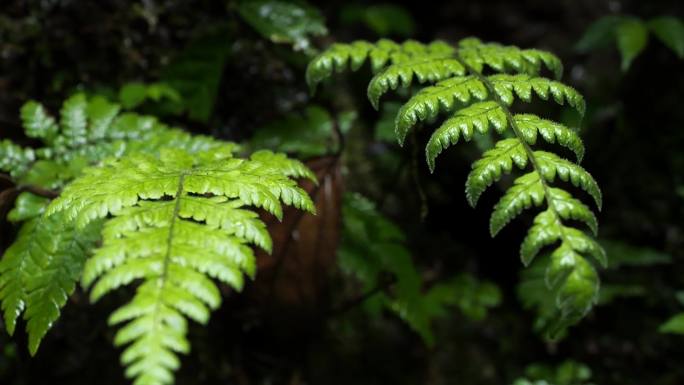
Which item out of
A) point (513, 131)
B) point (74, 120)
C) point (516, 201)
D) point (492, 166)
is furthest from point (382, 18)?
point (516, 201)

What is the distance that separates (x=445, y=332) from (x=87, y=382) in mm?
2098

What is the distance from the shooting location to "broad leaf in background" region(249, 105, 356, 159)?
3.03 meters

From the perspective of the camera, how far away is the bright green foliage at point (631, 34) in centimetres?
343

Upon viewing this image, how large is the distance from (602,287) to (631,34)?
1513 mm

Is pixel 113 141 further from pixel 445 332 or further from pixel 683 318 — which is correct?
pixel 683 318

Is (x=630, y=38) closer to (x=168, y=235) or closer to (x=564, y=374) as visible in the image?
(x=564, y=374)

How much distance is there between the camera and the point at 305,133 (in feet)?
10.4

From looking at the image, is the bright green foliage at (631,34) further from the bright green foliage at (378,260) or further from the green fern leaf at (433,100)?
the green fern leaf at (433,100)

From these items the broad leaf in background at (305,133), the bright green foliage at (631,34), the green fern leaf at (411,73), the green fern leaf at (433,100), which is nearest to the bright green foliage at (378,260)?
the broad leaf in background at (305,133)

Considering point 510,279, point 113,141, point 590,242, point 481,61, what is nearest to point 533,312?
point 510,279

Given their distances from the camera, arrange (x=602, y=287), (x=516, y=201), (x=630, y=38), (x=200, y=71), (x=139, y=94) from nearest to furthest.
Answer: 1. (x=516, y=201)
2. (x=139, y=94)
3. (x=200, y=71)
4. (x=630, y=38)
5. (x=602, y=287)

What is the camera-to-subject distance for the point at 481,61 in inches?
88.9

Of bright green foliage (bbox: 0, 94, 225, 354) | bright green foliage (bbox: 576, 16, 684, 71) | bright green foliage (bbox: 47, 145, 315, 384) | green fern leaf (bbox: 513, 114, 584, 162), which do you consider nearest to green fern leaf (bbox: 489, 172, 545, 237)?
green fern leaf (bbox: 513, 114, 584, 162)

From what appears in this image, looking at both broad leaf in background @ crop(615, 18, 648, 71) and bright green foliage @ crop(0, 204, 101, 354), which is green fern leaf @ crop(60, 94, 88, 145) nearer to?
bright green foliage @ crop(0, 204, 101, 354)
